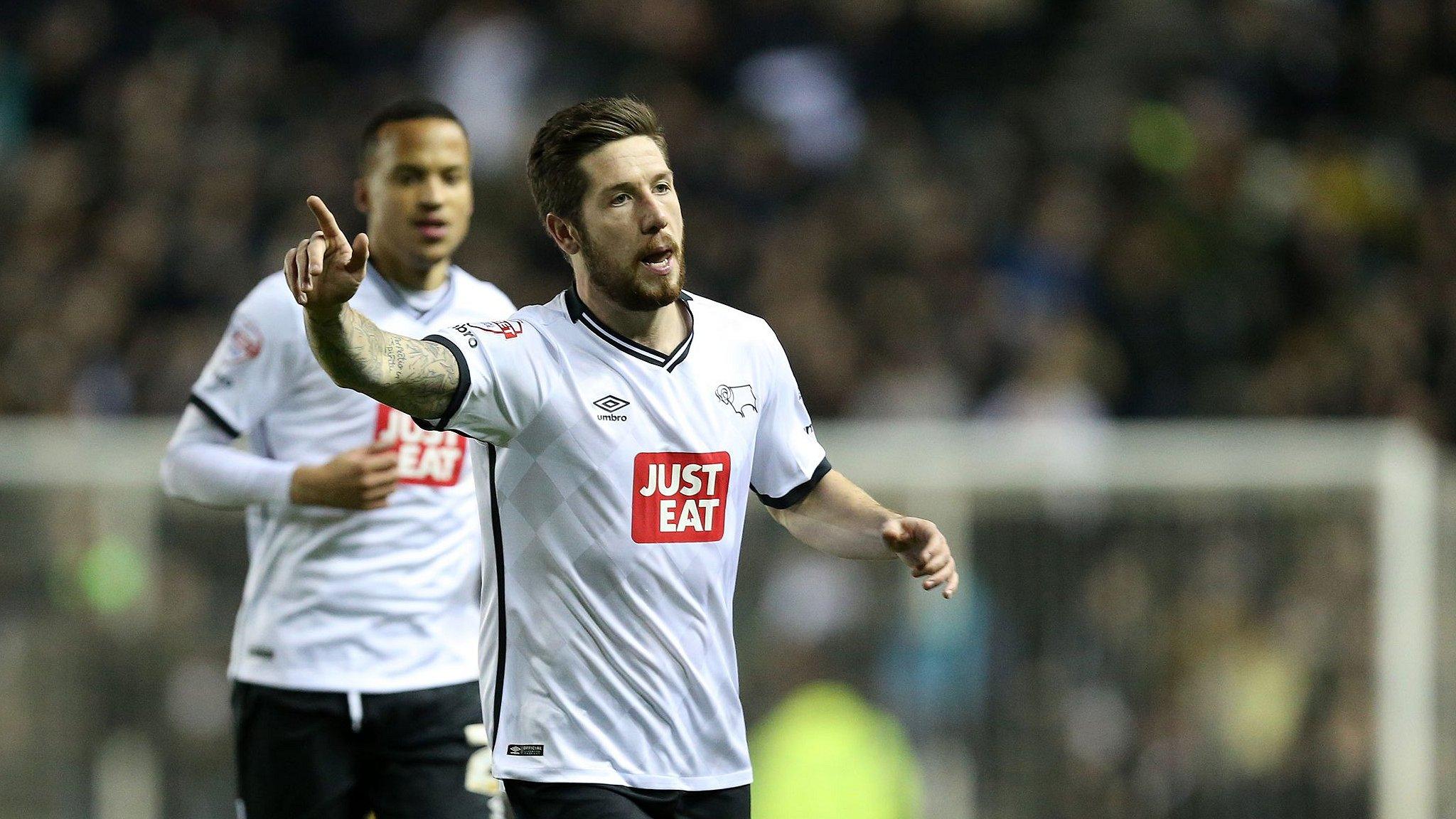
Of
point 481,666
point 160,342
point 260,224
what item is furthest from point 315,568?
point 260,224

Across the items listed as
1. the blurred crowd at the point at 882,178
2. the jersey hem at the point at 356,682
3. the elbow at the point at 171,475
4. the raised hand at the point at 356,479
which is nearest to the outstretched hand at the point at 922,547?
the raised hand at the point at 356,479

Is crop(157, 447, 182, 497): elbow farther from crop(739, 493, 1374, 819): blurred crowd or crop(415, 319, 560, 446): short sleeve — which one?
crop(739, 493, 1374, 819): blurred crowd

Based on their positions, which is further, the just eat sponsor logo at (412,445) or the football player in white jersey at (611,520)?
the just eat sponsor logo at (412,445)

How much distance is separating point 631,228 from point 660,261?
0.09 m

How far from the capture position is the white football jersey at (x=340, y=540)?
5039 mm

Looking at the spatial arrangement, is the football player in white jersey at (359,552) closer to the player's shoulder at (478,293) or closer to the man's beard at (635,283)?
the player's shoulder at (478,293)

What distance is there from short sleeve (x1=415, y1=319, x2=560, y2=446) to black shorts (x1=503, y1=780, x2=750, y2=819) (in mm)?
746

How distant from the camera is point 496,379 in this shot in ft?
12.5

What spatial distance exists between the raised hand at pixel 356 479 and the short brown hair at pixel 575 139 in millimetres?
975

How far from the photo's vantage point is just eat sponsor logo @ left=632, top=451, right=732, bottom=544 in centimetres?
394

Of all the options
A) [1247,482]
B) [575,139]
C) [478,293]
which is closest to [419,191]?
[478,293]

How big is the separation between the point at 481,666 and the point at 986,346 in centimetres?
740

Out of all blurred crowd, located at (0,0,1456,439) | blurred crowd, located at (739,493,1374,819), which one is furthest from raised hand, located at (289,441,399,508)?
blurred crowd, located at (0,0,1456,439)

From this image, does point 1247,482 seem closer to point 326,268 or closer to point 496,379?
point 496,379
